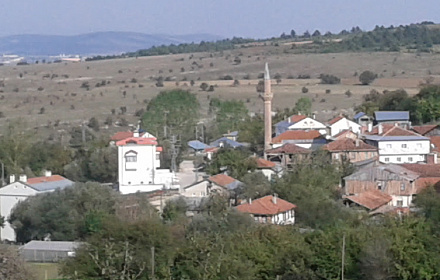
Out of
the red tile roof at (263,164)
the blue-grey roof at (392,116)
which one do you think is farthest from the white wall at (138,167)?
the blue-grey roof at (392,116)

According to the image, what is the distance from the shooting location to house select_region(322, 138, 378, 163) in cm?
3566

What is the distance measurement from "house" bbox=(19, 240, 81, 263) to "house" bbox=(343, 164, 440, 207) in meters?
9.27

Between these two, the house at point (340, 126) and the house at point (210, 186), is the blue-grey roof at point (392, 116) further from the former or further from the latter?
the house at point (210, 186)

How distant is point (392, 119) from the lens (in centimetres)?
4300

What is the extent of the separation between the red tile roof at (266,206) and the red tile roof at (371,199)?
7.89 feet

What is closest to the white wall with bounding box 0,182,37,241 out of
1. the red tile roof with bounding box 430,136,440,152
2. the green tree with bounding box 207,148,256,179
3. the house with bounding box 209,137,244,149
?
the green tree with bounding box 207,148,256,179

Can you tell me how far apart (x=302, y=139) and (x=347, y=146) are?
13.1 ft

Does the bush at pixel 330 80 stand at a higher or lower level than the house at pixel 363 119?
lower

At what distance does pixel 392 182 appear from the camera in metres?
30.5

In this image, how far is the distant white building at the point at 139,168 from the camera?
109ft

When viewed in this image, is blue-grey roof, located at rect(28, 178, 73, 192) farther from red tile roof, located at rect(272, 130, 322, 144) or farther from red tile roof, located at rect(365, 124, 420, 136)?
red tile roof, located at rect(365, 124, 420, 136)

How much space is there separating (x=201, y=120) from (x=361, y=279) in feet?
115

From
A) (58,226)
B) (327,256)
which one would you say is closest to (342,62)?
(58,226)

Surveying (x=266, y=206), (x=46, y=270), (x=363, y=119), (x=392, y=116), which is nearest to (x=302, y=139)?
(x=392, y=116)
